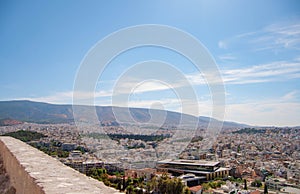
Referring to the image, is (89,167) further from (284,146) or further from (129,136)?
(284,146)

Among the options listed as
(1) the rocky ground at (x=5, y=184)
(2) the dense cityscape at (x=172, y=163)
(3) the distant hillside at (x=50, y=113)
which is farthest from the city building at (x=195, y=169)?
(1) the rocky ground at (x=5, y=184)

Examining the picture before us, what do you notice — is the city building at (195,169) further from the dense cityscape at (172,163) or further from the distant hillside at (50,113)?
the distant hillside at (50,113)

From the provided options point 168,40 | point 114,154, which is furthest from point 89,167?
point 168,40

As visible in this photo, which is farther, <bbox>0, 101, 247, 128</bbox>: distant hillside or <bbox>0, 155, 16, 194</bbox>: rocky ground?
<bbox>0, 101, 247, 128</bbox>: distant hillside

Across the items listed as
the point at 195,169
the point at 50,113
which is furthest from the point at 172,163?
the point at 50,113

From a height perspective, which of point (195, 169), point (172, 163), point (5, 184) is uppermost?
point (5, 184)

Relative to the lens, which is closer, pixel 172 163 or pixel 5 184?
pixel 5 184

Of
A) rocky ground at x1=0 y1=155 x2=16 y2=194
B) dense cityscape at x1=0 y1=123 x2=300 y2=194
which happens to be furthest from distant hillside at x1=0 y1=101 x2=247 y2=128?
rocky ground at x1=0 y1=155 x2=16 y2=194

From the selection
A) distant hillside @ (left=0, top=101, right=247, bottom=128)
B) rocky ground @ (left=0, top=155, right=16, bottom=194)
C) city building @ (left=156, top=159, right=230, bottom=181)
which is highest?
distant hillside @ (left=0, top=101, right=247, bottom=128)

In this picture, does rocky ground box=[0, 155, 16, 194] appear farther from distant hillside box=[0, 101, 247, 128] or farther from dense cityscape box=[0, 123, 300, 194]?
distant hillside box=[0, 101, 247, 128]

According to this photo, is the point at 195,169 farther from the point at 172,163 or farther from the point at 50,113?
the point at 50,113

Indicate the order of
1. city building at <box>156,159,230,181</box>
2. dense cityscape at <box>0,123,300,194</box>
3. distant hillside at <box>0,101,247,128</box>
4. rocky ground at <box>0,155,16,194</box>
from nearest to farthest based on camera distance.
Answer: rocky ground at <box>0,155,16,194</box> < dense cityscape at <box>0,123,300,194</box> < city building at <box>156,159,230,181</box> < distant hillside at <box>0,101,247,128</box>

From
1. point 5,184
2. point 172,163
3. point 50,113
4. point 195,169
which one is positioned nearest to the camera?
point 5,184
